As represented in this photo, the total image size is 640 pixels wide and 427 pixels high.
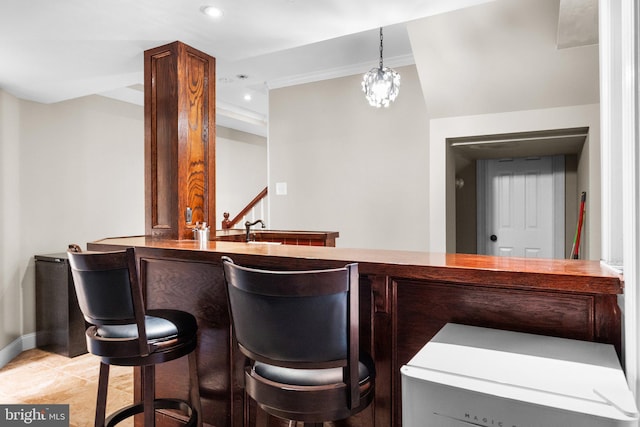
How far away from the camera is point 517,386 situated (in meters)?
0.88

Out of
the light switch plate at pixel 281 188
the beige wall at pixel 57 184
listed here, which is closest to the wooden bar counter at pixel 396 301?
the beige wall at pixel 57 184

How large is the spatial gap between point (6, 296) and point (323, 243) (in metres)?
2.77

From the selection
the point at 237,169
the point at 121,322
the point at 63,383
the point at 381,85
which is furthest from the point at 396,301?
the point at 237,169

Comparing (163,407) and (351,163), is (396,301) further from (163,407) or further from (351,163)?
(351,163)

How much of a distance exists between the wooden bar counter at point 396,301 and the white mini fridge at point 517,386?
0.39 feet

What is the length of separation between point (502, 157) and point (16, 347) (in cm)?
513

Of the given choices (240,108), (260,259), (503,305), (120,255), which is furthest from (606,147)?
(240,108)

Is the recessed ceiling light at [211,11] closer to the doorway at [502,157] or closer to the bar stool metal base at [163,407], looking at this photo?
the bar stool metal base at [163,407]

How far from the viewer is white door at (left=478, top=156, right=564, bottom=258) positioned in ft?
14.3

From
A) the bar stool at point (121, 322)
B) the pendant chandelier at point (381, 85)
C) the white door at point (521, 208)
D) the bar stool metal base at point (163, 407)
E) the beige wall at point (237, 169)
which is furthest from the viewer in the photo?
the beige wall at point (237, 169)

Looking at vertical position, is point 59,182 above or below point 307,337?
above

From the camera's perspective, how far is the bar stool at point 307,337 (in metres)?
1.11

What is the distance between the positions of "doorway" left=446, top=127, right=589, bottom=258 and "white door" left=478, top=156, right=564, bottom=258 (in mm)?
52

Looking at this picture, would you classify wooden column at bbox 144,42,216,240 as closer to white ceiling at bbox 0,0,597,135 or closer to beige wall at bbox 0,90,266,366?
white ceiling at bbox 0,0,597,135
